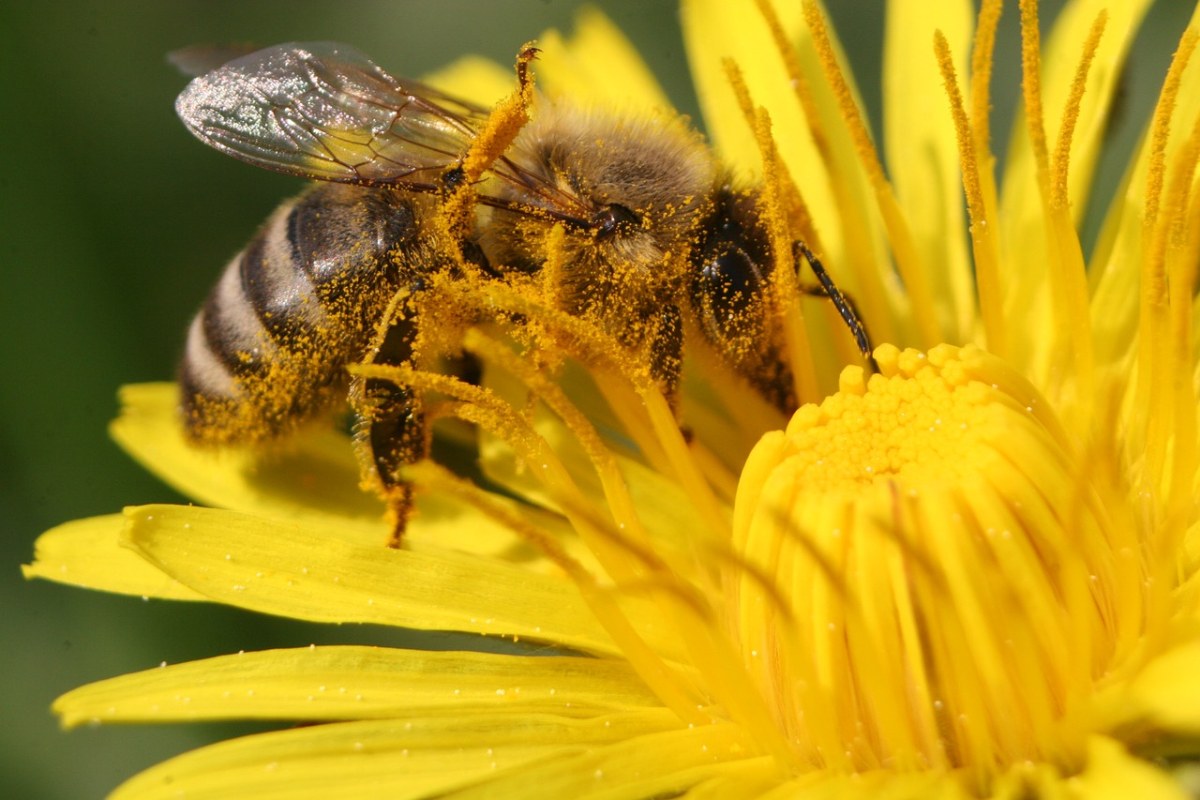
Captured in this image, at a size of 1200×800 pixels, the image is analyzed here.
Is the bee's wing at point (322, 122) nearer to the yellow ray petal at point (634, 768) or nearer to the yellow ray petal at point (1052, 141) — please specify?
the yellow ray petal at point (634, 768)

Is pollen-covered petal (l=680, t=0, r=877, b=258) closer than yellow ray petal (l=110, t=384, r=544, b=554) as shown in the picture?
No

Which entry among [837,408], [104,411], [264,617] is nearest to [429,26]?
[104,411]

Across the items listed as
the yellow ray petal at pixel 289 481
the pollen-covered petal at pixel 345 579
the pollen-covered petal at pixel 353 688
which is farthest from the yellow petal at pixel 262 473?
the pollen-covered petal at pixel 353 688

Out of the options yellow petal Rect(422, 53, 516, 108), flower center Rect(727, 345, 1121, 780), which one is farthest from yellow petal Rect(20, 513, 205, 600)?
yellow petal Rect(422, 53, 516, 108)

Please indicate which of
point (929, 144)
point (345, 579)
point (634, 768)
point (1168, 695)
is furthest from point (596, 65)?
point (1168, 695)

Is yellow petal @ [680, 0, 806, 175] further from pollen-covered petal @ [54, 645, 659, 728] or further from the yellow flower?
pollen-covered petal @ [54, 645, 659, 728]

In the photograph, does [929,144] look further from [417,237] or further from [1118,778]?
[1118,778]
